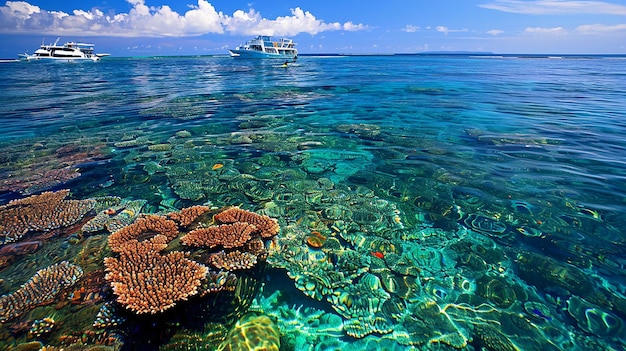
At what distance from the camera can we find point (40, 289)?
141 inches

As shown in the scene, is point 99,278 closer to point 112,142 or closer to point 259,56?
point 112,142

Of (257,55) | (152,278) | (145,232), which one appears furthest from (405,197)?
(257,55)

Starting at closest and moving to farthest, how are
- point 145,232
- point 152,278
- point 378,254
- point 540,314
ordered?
point 540,314 → point 152,278 → point 378,254 → point 145,232

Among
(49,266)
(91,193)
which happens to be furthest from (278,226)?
(91,193)

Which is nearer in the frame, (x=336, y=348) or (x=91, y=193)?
(x=336, y=348)

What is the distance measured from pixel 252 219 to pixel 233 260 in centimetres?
108

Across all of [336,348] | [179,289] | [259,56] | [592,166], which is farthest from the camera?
[259,56]

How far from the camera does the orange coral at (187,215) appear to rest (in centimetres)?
511

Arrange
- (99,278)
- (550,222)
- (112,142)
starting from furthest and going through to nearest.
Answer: (112,142) → (550,222) → (99,278)

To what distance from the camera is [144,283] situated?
3451 millimetres

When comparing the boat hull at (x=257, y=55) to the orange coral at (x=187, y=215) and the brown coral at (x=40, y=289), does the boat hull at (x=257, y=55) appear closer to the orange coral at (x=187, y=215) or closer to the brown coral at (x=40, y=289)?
the orange coral at (x=187, y=215)

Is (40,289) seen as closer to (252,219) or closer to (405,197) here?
(252,219)

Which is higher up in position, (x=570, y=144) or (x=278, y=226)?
(x=570, y=144)

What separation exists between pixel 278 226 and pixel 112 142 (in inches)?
321
